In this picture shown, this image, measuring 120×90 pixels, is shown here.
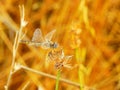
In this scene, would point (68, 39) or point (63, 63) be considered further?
point (68, 39)

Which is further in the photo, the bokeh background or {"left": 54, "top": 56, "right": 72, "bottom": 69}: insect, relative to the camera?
the bokeh background

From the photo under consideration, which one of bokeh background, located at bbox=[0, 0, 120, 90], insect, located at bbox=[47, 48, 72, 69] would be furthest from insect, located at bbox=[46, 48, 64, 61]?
bokeh background, located at bbox=[0, 0, 120, 90]

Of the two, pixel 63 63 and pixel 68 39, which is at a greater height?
pixel 68 39

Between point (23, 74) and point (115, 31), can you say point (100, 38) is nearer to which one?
point (115, 31)

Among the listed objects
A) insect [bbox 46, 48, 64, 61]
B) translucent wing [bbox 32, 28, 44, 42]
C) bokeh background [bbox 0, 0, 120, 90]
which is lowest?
insect [bbox 46, 48, 64, 61]

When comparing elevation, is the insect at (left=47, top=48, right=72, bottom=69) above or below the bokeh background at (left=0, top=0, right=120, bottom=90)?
below

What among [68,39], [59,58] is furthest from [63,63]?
[68,39]

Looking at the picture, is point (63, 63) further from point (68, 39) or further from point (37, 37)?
point (68, 39)

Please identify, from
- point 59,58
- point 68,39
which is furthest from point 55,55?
point 68,39

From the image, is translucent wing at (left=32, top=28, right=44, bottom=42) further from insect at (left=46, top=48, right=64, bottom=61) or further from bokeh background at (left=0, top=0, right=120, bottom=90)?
bokeh background at (left=0, top=0, right=120, bottom=90)
